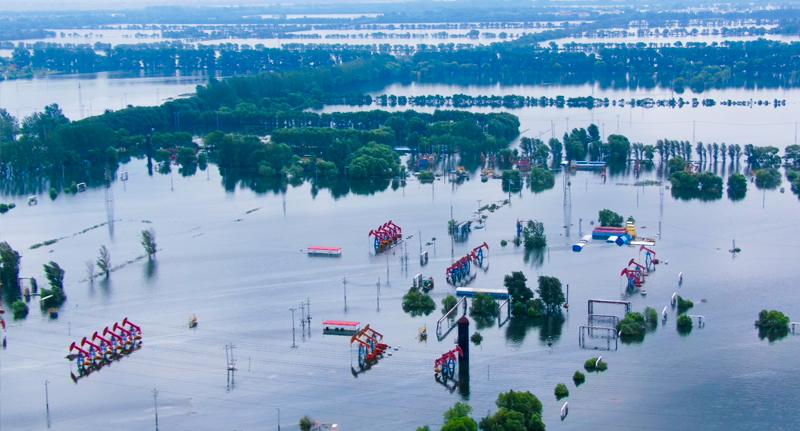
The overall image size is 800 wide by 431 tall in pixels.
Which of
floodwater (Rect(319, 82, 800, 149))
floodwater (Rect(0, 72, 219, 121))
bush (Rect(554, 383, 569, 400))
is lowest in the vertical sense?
bush (Rect(554, 383, 569, 400))

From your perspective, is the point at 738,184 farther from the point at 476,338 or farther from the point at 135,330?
the point at 135,330

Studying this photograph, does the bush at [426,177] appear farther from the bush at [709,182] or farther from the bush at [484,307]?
the bush at [484,307]

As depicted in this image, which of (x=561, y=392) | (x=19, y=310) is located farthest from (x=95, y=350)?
(x=561, y=392)

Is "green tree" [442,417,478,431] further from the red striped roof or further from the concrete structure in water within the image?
the red striped roof

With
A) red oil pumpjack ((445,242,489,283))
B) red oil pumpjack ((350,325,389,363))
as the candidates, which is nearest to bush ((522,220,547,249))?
red oil pumpjack ((445,242,489,283))

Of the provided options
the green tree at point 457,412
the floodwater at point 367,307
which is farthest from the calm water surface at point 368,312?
the green tree at point 457,412

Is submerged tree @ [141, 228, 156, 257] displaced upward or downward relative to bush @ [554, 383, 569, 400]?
upward

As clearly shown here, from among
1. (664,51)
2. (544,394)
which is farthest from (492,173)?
(664,51)
